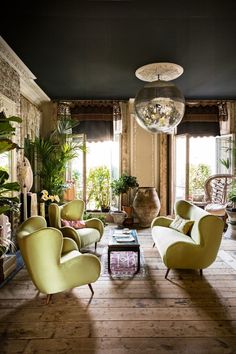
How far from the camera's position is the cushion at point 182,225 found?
3736mm

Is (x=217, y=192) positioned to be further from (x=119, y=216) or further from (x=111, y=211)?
(x=111, y=211)

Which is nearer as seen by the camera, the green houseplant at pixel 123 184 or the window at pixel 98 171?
the green houseplant at pixel 123 184

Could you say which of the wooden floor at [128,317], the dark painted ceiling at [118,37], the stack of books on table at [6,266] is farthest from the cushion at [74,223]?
the dark painted ceiling at [118,37]

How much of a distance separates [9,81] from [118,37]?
1887mm

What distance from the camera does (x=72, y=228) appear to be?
392 centimetres

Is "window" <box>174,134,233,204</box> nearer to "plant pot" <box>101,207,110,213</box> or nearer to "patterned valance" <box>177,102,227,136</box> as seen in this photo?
"patterned valance" <box>177,102,227,136</box>

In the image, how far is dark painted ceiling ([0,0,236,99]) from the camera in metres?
2.62

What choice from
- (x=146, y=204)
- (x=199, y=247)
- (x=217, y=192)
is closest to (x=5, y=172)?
(x=199, y=247)

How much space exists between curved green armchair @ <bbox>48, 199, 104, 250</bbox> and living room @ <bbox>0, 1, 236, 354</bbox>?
2 centimetres

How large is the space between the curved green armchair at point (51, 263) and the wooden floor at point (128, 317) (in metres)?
0.22

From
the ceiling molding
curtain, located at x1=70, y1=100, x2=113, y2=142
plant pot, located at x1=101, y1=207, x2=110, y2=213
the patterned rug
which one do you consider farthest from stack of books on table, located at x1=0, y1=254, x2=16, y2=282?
curtain, located at x1=70, y1=100, x2=113, y2=142

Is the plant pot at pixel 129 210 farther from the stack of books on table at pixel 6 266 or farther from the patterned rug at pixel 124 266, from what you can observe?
the stack of books on table at pixel 6 266

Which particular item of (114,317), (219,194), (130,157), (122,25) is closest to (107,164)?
(130,157)

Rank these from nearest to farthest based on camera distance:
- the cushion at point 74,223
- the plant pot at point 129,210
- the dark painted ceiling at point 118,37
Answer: the dark painted ceiling at point 118,37 → the cushion at point 74,223 → the plant pot at point 129,210
